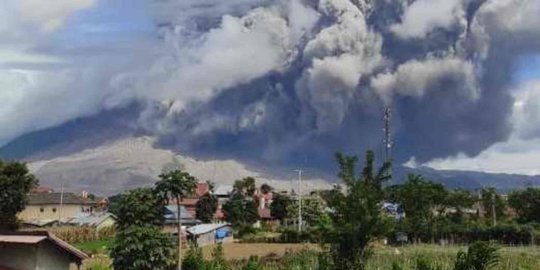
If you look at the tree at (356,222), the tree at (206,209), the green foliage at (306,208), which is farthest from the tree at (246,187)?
the tree at (356,222)

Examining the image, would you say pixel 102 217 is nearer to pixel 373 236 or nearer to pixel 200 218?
pixel 200 218

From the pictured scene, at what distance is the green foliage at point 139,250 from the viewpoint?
115ft

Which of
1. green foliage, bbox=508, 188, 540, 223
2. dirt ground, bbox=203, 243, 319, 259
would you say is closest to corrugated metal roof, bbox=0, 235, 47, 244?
dirt ground, bbox=203, 243, 319, 259

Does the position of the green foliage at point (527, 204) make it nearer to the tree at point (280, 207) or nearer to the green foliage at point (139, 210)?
the tree at point (280, 207)

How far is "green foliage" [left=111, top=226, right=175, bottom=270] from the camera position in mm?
35125

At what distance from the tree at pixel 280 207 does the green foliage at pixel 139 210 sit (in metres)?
58.1

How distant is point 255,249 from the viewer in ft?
191

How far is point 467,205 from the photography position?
86.1 m

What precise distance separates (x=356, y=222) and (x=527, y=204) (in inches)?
2173

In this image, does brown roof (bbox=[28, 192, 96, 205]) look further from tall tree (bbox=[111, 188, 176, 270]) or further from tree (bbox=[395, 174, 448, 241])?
tall tree (bbox=[111, 188, 176, 270])

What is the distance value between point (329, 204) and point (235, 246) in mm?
34461

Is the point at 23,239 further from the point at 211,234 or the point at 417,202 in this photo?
the point at 211,234

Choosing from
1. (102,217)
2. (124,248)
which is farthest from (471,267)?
(102,217)

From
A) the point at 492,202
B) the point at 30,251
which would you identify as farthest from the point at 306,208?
the point at 30,251
